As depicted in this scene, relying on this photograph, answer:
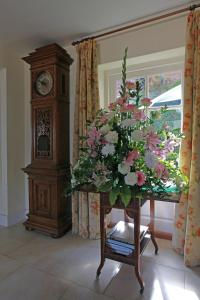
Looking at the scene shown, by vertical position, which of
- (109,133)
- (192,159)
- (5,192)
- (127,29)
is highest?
(127,29)

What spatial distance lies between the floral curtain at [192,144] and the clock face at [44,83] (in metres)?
1.41

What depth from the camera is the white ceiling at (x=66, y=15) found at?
1801mm

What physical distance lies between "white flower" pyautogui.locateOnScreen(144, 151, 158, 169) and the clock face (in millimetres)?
1496

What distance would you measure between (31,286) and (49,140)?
139 cm

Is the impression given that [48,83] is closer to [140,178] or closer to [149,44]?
[149,44]

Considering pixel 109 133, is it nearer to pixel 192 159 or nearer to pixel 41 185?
pixel 192 159

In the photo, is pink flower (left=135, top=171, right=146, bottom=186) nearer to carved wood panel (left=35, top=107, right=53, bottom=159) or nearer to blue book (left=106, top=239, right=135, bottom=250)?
blue book (left=106, top=239, right=135, bottom=250)

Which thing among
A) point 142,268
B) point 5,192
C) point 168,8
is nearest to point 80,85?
point 168,8

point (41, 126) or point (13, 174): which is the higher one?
point (41, 126)

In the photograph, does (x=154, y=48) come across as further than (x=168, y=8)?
Yes

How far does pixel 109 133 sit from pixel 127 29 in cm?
136

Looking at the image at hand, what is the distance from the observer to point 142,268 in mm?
1811

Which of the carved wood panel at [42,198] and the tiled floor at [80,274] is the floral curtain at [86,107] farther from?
the carved wood panel at [42,198]

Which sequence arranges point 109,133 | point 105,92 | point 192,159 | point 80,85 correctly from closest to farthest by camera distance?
1. point 109,133
2. point 192,159
3. point 80,85
4. point 105,92
